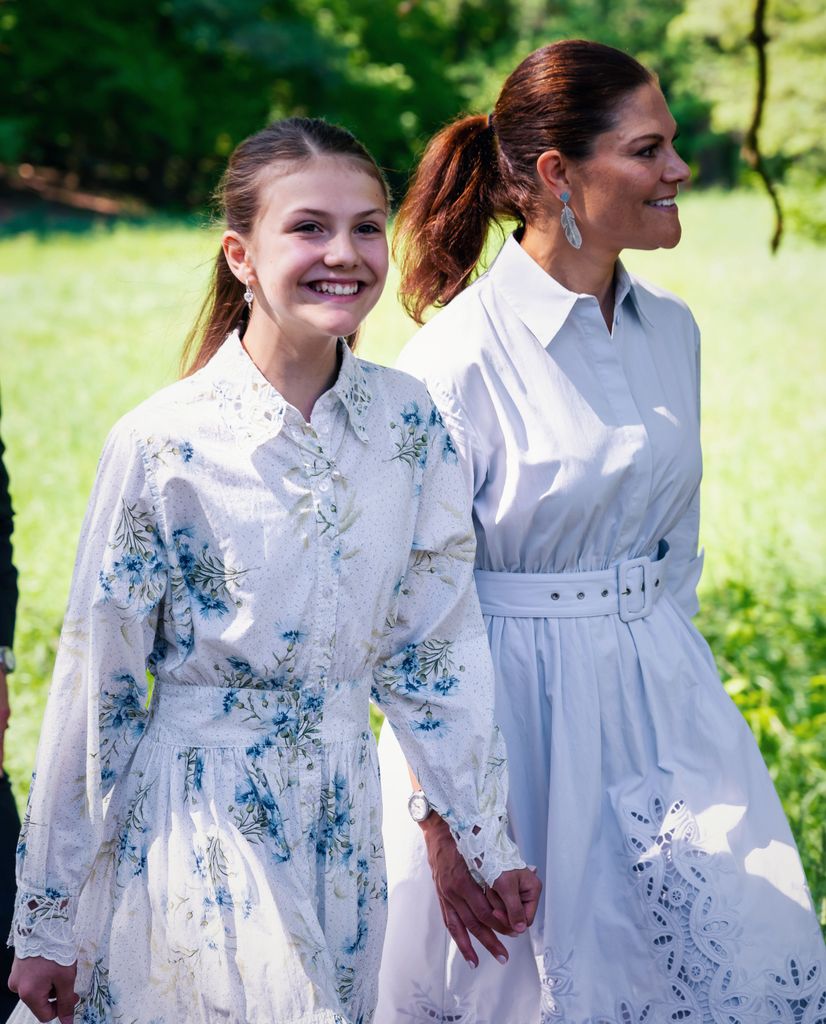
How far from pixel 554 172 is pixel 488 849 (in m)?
1.38

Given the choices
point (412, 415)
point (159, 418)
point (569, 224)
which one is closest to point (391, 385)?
point (412, 415)

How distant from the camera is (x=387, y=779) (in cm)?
296

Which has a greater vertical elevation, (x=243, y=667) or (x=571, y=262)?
A: (x=571, y=262)

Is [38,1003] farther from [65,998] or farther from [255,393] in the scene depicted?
[255,393]

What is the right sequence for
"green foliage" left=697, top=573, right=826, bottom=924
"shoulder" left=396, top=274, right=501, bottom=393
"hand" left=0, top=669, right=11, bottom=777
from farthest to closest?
"green foliage" left=697, top=573, right=826, bottom=924 < "shoulder" left=396, top=274, right=501, bottom=393 < "hand" left=0, top=669, right=11, bottom=777

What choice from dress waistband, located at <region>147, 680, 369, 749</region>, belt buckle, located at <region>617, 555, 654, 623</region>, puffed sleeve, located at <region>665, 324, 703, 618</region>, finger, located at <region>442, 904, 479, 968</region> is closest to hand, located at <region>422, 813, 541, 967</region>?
finger, located at <region>442, 904, 479, 968</region>

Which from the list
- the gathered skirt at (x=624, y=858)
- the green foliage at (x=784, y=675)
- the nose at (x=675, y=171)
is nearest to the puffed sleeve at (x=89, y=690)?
the gathered skirt at (x=624, y=858)

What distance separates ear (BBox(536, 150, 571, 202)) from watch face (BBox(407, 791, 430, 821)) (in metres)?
1.24

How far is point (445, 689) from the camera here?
96.3 inches

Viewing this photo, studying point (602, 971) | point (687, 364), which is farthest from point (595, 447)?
point (602, 971)

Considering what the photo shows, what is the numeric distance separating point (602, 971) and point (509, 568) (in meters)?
0.79

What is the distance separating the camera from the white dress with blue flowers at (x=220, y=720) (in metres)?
2.16

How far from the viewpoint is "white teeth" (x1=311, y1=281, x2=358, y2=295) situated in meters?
2.26

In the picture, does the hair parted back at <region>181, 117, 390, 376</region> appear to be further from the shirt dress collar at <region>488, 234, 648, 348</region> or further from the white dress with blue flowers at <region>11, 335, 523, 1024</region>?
the shirt dress collar at <region>488, 234, 648, 348</region>
